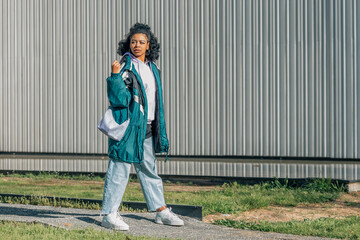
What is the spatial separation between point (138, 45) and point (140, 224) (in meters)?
1.81

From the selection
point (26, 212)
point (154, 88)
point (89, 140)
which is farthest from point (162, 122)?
point (89, 140)

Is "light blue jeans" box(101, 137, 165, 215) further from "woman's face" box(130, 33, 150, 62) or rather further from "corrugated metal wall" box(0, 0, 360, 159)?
"corrugated metal wall" box(0, 0, 360, 159)

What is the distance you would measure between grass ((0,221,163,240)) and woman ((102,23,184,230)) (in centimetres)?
33

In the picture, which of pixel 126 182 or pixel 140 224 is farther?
pixel 140 224

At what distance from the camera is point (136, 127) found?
641 centimetres

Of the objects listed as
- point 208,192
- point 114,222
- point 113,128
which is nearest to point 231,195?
point 208,192

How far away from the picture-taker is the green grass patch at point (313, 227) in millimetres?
6657

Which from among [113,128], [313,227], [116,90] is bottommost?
[313,227]

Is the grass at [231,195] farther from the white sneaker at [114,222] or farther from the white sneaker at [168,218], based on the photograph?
the white sneaker at [114,222]

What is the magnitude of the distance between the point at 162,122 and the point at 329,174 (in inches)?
217

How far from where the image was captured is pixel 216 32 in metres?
12.4

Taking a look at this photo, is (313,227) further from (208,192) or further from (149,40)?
(208,192)

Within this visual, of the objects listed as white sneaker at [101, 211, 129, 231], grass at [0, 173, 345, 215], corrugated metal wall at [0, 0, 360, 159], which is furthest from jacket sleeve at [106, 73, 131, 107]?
corrugated metal wall at [0, 0, 360, 159]

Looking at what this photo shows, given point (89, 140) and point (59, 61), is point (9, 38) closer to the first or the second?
point (59, 61)
